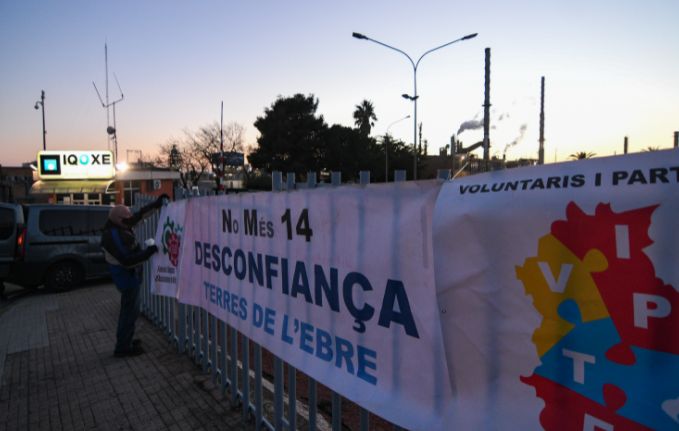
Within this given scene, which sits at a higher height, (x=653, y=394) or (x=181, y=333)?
(x=653, y=394)

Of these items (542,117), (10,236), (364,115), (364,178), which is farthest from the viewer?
(364,115)

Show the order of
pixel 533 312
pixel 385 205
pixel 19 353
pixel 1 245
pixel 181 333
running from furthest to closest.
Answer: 1. pixel 1 245
2. pixel 19 353
3. pixel 181 333
4. pixel 385 205
5. pixel 533 312

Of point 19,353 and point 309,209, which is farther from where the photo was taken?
point 19,353

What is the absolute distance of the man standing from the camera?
15.5 ft

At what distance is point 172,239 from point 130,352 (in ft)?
Result: 5.29

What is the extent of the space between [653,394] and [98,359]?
5.55 m

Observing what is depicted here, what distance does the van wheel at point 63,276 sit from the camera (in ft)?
29.3

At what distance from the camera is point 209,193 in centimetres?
408

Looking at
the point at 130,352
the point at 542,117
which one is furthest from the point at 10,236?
the point at 542,117

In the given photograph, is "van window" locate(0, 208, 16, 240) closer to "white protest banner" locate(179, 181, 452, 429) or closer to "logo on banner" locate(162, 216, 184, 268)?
"logo on banner" locate(162, 216, 184, 268)

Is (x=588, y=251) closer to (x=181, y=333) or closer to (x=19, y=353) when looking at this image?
(x=181, y=333)

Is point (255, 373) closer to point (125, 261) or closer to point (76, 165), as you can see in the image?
point (125, 261)

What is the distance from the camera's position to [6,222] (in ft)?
28.3

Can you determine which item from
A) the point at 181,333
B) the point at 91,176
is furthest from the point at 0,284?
the point at 91,176
